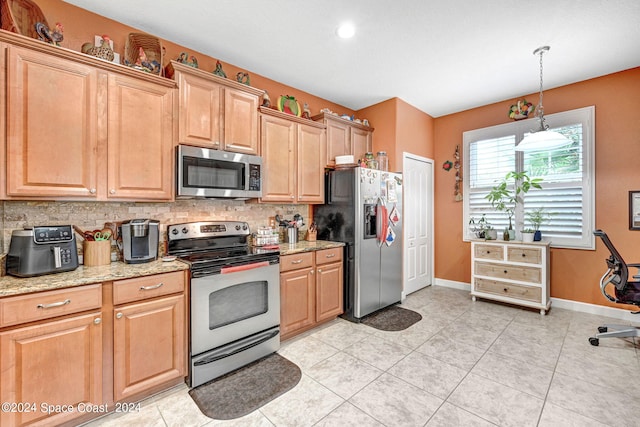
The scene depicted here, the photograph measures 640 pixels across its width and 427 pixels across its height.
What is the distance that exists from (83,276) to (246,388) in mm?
1321

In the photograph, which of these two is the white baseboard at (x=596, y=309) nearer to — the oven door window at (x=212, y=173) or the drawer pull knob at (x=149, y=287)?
the oven door window at (x=212, y=173)

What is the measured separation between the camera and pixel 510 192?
385cm

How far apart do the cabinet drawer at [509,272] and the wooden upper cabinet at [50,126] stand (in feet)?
14.2

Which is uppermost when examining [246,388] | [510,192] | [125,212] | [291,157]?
[291,157]

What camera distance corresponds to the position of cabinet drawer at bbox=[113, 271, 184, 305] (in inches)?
67.3

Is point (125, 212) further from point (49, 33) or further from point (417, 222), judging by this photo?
point (417, 222)

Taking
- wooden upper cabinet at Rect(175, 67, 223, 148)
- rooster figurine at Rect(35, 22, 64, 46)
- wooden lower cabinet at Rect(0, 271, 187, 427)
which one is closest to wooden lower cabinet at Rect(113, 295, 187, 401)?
wooden lower cabinet at Rect(0, 271, 187, 427)

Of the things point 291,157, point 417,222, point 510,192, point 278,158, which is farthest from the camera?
point 417,222

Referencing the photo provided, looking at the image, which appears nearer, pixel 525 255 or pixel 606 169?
pixel 606 169

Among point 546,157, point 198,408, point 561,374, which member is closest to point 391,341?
point 561,374

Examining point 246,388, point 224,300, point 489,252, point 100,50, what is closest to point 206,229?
point 224,300

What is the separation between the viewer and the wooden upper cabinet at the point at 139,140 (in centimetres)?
195

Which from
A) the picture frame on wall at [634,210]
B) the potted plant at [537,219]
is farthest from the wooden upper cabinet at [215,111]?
the picture frame on wall at [634,210]

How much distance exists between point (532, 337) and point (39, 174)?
4.31m
